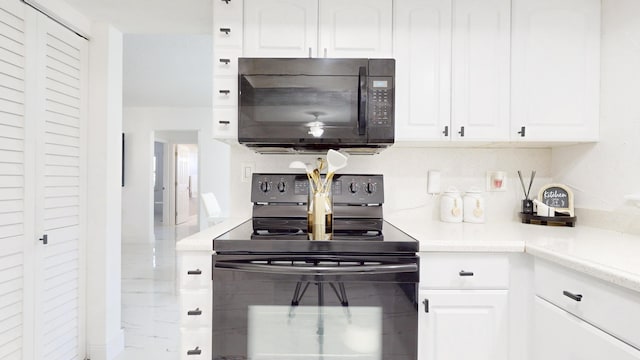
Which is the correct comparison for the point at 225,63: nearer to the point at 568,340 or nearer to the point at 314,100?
the point at 314,100

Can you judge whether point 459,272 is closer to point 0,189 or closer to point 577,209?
point 577,209

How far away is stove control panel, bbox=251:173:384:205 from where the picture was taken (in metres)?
1.85

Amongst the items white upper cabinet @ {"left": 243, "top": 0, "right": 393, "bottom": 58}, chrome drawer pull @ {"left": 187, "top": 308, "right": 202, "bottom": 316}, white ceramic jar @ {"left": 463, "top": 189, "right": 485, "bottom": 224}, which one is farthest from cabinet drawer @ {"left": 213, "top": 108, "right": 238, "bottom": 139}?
white ceramic jar @ {"left": 463, "top": 189, "right": 485, "bottom": 224}

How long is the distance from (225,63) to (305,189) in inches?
30.3

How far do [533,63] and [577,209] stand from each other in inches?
32.5

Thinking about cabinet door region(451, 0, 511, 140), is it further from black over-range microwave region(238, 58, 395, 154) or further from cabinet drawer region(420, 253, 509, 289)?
cabinet drawer region(420, 253, 509, 289)

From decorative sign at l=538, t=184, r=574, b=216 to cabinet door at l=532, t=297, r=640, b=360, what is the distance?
0.74m

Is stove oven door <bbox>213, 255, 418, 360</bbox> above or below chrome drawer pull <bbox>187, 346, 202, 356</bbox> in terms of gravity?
above

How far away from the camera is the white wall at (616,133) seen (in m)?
1.53

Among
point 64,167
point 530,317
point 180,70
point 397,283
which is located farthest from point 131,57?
point 530,317

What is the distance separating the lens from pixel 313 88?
5.28ft

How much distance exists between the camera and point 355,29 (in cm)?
168

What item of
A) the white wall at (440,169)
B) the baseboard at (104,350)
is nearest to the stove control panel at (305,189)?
the white wall at (440,169)

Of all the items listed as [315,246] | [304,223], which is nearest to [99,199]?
[304,223]
